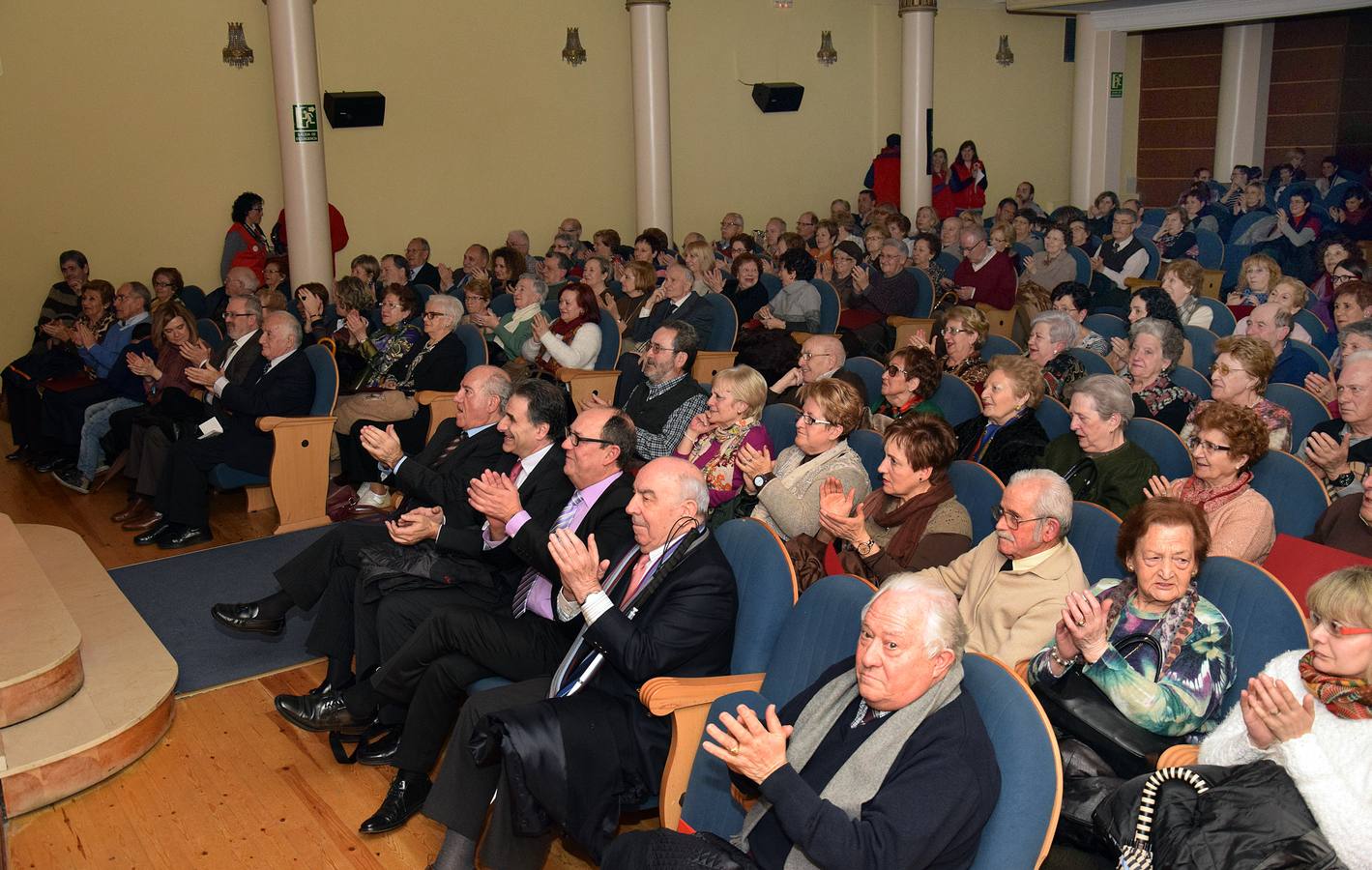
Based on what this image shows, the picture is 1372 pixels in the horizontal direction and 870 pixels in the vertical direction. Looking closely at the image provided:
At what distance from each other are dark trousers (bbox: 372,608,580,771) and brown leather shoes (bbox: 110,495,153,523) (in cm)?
326

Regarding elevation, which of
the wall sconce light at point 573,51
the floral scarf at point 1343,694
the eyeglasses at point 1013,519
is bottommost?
the floral scarf at point 1343,694

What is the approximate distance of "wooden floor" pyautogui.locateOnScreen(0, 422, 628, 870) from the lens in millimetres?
3164

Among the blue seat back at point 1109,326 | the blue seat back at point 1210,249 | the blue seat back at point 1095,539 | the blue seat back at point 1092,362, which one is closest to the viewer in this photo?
the blue seat back at point 1095,539

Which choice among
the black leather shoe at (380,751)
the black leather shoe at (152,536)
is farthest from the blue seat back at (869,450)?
the black leather shoe at (152,536)

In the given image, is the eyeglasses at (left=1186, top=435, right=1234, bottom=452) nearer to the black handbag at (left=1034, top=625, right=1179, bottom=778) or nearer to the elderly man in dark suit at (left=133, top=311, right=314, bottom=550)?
the black handbag at (left=1034, top=625, right=1179, bottom=778)

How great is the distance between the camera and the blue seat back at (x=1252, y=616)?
252 centimetres

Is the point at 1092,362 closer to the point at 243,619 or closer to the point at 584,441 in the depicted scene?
the point at 584,441

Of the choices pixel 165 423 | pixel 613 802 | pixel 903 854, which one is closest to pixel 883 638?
pixel 903 854

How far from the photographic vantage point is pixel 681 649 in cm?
285

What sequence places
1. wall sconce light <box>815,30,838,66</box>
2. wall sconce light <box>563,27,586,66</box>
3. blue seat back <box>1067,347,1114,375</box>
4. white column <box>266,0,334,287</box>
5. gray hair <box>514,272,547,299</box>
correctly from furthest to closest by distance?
wall sconce light <box>815,30,838,66</box> < wall sconce light <box>563,27,586,66</box> < white column <box>266,0,334,287</box> < gray hair <box>514,272,547,299</box> < blue seat back <box>1067,347,1114,375</box>

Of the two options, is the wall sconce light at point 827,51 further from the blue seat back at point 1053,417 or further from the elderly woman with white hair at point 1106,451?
the elderly woman with white hair at point 1106,451

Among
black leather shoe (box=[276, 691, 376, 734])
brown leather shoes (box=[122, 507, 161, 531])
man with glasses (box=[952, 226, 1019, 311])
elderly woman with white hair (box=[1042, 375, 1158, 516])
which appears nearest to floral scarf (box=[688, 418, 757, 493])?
elderly woman with white hair (box=[1042, 375, 1158, 516])

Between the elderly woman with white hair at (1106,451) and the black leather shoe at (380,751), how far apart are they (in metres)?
2.17

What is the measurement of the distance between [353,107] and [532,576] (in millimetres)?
7137
